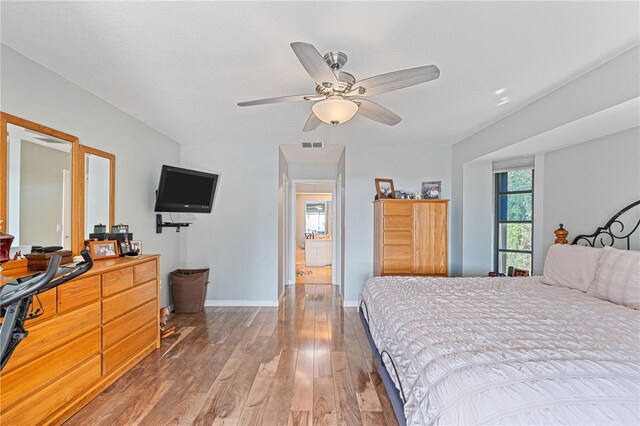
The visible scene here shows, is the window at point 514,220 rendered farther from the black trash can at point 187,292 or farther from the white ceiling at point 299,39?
the black trash can at point 187,292

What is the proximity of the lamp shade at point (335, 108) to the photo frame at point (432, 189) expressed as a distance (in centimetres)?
282

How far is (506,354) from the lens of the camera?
4.35 ft

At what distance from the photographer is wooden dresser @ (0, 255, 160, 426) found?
165cm

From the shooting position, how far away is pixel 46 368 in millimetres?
1773

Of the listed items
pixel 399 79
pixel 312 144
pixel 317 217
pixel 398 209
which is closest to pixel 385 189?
pixel 398 209

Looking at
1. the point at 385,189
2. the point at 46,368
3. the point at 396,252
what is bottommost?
the point at 46,368

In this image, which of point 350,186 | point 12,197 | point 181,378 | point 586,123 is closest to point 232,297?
point 181,378

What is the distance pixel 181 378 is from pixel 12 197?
1.74 metres

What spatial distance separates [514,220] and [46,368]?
15.6 feet

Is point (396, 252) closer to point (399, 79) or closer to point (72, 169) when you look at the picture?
point (399, 79)

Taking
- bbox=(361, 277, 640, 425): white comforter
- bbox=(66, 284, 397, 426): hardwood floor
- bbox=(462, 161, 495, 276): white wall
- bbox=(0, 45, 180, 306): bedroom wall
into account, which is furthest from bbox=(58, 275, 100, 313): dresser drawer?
bbox=(462, 161, 495, 276): white wall

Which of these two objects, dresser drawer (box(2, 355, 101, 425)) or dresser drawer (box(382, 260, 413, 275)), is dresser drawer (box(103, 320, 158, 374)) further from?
dresser drawer (box(382, 260, 413, 275))

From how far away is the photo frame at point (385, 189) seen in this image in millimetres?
4211

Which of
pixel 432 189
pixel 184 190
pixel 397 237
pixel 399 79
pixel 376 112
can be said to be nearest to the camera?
pixel 399 79
